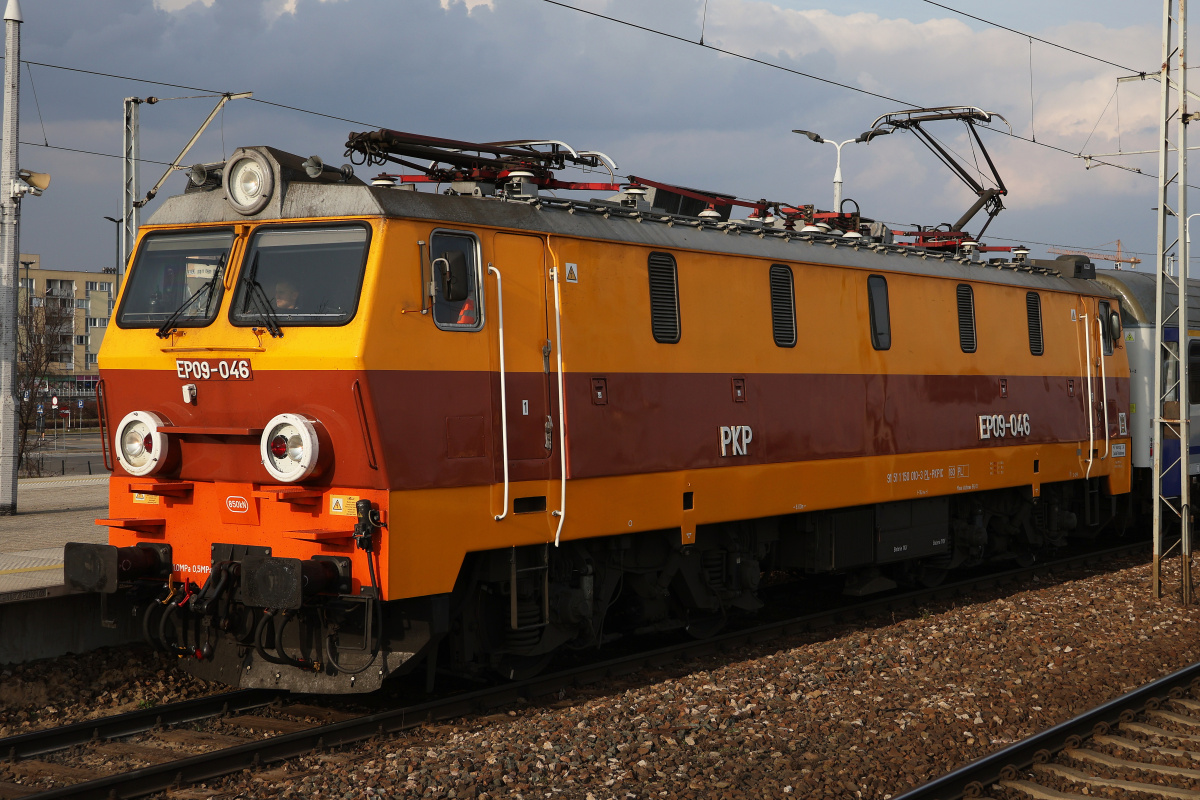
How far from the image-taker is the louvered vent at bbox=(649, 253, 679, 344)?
9500 mm

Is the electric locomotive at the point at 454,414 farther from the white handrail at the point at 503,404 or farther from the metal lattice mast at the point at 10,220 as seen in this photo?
the metal lattice mast at the point at 10,220

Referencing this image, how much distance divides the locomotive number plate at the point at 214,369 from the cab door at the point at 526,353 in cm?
187

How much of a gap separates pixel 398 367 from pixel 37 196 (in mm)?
12255

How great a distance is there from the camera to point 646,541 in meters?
9.72

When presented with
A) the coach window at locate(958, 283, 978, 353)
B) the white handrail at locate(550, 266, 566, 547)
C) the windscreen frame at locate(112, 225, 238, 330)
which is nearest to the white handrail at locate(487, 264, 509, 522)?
the white handrail at locate(550, 266, 566, 547)

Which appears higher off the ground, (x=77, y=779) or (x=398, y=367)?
(x=398, y=367)

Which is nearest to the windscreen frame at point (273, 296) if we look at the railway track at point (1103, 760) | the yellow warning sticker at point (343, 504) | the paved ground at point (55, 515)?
the yellow warning sticker at point (343, 504)

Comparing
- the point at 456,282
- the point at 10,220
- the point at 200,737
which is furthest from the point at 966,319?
the point at 10,220

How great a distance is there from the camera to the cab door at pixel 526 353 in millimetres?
8289

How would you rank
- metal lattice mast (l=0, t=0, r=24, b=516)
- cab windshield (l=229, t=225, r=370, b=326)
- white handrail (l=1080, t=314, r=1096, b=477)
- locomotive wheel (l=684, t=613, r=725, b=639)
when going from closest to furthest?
cab windshield (l=229, t=225, r=370, b=326)
locomotive wheel (l=684, t=613, r=725, b=639)
white handrail (l=1080, t=314, r=1096, b=477)
metal lattice mast (l=0, t=0, r=24, b=516)

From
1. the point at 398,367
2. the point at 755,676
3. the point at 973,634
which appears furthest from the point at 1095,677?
the point at 398,367

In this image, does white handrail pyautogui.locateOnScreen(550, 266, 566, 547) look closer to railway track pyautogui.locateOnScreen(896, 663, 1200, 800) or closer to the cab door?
the cab door

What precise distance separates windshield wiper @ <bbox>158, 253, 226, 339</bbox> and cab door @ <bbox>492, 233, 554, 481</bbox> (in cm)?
207

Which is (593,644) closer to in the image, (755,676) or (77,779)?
(755,676)
